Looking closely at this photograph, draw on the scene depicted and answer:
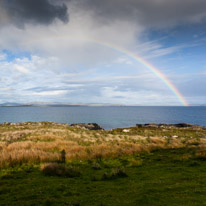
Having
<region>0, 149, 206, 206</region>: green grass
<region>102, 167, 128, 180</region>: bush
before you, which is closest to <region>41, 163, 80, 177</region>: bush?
<region>0, 149, 206, 206</region>: green grass

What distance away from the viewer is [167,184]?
817cm

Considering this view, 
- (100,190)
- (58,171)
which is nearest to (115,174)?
(100,190)

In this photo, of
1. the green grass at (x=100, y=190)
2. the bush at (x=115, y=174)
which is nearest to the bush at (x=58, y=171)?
the green grass at (x=100, y=190)

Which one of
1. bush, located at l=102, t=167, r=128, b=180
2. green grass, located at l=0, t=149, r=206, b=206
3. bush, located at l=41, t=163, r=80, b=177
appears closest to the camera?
green grass, located at l=0, t=149, r=206, b=206

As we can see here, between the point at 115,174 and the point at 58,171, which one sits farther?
the point at 58,171

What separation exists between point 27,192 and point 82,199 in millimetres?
2623

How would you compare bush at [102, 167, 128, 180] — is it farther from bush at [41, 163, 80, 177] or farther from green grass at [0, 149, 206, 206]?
bush at [41, 163, 80, 177]

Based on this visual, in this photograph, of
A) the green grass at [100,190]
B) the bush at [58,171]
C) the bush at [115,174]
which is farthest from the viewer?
the bush at [58,171]

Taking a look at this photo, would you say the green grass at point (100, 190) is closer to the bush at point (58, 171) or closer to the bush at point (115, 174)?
the bush at point (115, 174)

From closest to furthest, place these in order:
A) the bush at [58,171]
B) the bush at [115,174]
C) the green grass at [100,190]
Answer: the green grass at [100,190]
the bush at [115,174]
the bush at [58,171]

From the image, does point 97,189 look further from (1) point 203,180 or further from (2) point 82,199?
(1) point 203,180

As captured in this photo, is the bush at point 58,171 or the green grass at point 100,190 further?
the bush at point 58,171

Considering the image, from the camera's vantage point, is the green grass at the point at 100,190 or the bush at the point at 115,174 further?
the bush at the point at 115,174

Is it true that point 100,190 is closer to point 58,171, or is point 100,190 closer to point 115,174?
point 115,174
